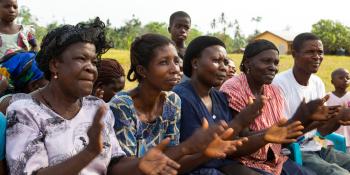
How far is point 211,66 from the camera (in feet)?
10.5

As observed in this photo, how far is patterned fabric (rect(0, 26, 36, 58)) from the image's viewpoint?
4.34 meters

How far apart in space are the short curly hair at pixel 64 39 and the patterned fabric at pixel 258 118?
1.30 m

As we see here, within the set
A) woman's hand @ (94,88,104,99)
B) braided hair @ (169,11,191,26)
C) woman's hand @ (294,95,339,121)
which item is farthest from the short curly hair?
braided hair @ (169,11,191,26)

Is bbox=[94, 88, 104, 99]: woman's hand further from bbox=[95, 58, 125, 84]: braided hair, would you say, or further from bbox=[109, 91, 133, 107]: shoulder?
bbox=[109, 91, 133, 107]: shoulder

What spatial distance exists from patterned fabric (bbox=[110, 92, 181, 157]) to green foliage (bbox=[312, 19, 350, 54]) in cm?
4648

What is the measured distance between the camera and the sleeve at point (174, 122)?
291cm

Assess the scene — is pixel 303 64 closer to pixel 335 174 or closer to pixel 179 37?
pixel 335 174

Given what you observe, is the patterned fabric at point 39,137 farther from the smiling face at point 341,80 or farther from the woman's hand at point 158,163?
the smiling face at point 341,80

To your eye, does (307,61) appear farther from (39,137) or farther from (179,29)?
(39,137)

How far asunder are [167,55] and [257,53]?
0.98 m

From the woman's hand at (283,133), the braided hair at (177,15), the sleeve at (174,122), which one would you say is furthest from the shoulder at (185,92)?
the braided hair at (177,15)

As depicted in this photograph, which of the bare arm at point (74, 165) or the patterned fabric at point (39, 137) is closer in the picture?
the bare arm at point (74, 165)

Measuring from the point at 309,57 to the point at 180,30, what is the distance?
2472 mm

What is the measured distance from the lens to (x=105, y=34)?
2494 mm
